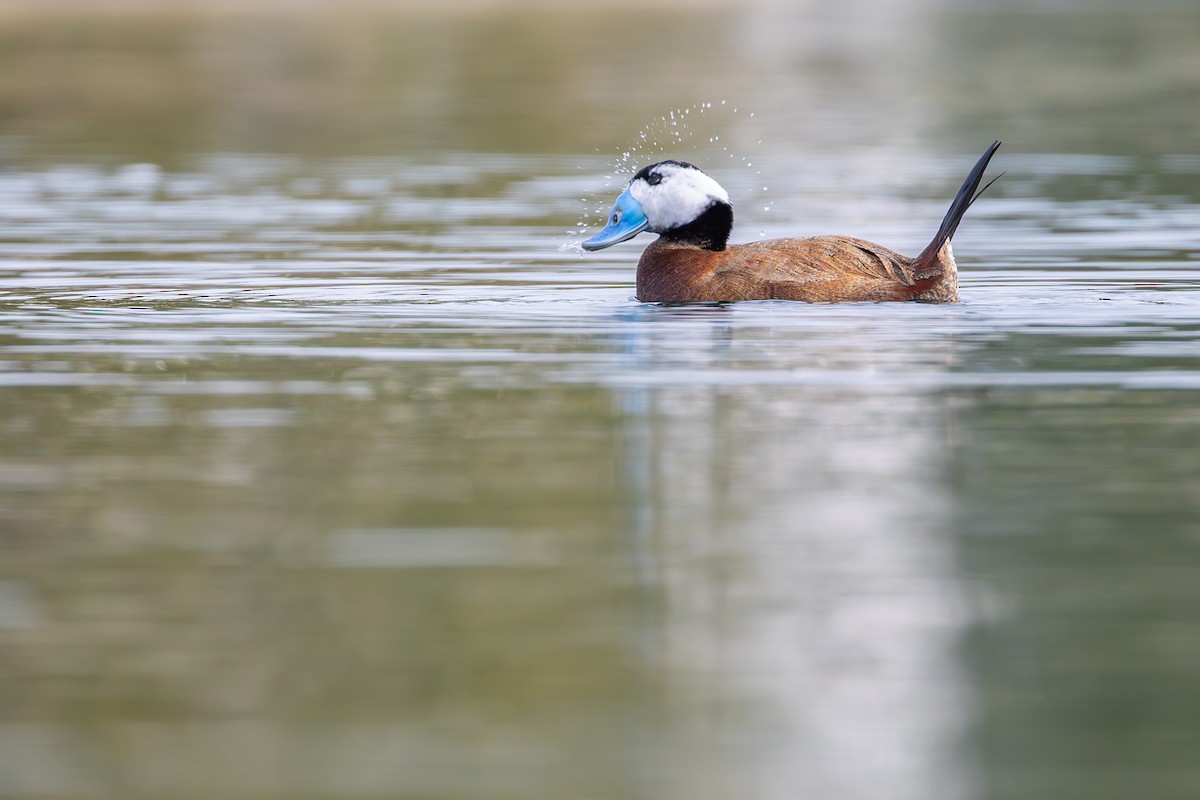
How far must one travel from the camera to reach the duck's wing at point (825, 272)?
12.2 meters

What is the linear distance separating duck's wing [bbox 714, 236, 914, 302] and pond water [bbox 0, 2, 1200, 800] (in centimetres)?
10

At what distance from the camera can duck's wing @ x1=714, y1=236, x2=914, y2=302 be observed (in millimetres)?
12242

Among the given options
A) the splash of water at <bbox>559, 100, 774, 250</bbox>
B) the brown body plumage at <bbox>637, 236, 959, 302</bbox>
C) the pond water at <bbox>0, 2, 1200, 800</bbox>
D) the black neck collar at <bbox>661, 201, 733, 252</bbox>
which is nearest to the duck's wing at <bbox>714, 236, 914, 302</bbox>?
the brown body plumage at <bbox>637, 236, 959, 302</bbox>

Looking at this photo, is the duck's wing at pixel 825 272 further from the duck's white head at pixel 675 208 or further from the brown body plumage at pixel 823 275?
the duck's white head at pixel 675 208

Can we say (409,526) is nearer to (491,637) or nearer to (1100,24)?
(491,637)

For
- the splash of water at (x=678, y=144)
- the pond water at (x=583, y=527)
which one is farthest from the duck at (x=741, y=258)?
the splash of water at (x=678, y=144)

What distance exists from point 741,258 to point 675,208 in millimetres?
632

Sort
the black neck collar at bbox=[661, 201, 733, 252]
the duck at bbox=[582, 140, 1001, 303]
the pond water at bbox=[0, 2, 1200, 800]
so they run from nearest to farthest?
the pond water at bbox=[0, 2, 1200, 800]
the duck at bbox=[582, 140, 1001, 303]
the black neck collar at bbox=[661, 201, 733, 252]

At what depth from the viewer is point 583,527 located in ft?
22.7

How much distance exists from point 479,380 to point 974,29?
169 feet

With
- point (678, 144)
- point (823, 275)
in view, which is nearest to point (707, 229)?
point (823, 275)

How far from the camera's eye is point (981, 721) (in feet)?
16.3

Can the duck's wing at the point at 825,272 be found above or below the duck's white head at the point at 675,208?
below

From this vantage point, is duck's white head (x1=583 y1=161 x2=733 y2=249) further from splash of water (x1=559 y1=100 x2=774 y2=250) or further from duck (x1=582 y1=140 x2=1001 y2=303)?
splash of water (x1=559 y1=100 x2=774 y2=250)
